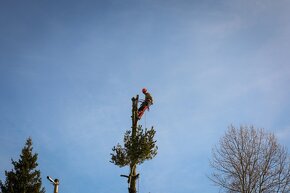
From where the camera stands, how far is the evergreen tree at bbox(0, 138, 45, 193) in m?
28.4

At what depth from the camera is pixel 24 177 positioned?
29.0 m

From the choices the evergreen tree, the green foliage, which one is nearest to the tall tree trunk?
the green foliage

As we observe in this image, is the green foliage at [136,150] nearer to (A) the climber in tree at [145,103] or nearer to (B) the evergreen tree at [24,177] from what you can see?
(A) the climber in tree at [145,103]

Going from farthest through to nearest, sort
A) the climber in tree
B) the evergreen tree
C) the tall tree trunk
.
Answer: the evergreen tree, the climber in tree, the tall tree trunk

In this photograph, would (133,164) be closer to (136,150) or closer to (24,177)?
(136,150)

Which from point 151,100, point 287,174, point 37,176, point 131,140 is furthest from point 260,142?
point 37,176

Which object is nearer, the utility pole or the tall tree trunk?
the tall tree trunk

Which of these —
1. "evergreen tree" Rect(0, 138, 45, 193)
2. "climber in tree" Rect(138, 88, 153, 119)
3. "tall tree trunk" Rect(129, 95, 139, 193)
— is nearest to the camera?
"tall tree trunk" Rect(129, 95, 139, 193)

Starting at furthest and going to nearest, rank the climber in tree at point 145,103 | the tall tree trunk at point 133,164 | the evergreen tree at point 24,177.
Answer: the evergreen tree at point 24,177, the climber in tree at point 145,103, the tall tree trunk at point 133,164

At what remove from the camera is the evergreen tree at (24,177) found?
93.1ft

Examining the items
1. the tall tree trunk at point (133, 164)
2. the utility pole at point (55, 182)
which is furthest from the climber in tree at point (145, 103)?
the utility pole at point (55, 182)

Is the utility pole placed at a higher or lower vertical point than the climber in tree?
lower

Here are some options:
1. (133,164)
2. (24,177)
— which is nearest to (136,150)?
(133,164)

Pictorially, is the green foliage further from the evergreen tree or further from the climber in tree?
the evergreen tree
